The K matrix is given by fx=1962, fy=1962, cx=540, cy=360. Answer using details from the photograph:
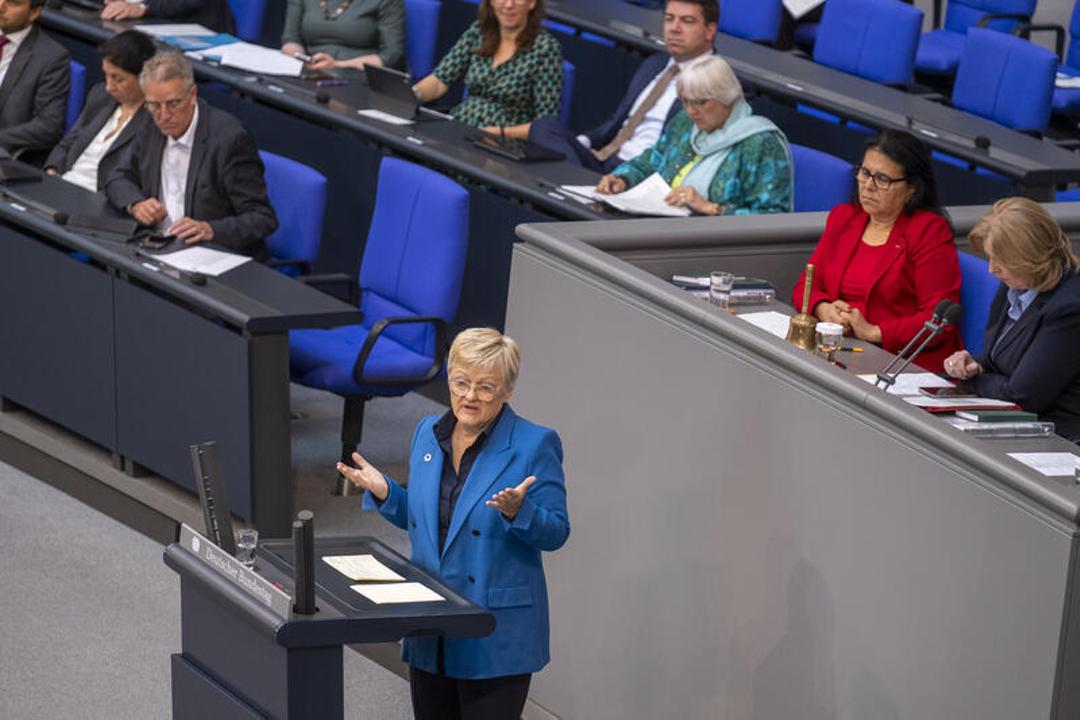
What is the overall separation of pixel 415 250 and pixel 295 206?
0.56m

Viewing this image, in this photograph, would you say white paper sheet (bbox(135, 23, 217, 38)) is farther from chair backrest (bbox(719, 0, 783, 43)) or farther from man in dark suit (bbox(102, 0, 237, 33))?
chair backrest (bbox(719, 0, 783, 43))

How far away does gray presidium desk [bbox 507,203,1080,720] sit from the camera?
355cm

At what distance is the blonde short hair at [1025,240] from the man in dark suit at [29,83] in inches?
172

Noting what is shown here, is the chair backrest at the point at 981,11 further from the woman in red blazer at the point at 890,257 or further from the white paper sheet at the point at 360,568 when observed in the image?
the white paper sheet at the point at 360,568

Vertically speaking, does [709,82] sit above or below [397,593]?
above

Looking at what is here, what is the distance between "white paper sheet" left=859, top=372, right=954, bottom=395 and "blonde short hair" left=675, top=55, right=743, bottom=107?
1822mm

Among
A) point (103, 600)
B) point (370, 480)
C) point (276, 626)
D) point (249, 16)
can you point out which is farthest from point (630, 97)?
point (276, 626)

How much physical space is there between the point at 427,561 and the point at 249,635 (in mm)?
512

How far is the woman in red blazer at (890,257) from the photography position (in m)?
5.04

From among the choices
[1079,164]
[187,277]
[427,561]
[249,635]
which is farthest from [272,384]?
[1079,164]

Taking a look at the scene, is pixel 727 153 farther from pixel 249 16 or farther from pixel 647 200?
pixel 249 16

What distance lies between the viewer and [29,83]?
25.3 feet

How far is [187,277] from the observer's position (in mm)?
5812

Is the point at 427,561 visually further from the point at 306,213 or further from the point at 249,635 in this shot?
the point at 306,213
